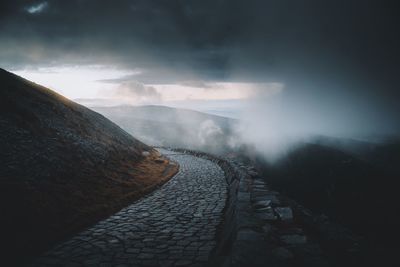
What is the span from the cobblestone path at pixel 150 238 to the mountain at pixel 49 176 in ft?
2.44

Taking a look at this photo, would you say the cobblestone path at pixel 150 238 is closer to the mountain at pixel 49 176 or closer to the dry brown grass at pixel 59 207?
the dry brown grass at pixel 59 207

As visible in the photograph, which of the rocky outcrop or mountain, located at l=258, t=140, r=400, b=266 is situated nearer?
the rocky outcrop

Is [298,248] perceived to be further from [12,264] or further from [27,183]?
[27,183]

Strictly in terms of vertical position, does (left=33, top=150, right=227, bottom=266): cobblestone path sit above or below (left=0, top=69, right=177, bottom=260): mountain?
below

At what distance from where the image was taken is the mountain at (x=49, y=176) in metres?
7.26

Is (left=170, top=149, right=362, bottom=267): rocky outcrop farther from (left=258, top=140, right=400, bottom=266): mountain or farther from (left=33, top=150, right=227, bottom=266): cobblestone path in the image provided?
(left=258, top=140, right=400, bottom=266): mountain

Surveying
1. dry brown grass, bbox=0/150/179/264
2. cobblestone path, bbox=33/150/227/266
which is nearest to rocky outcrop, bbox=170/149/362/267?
cobblestone path, bbox=33/150/227/266

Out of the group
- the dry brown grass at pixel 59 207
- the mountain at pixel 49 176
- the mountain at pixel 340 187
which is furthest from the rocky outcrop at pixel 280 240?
the mountain at pixel 340 187

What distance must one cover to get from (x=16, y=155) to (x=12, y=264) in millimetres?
6919

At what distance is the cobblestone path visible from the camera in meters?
5.62

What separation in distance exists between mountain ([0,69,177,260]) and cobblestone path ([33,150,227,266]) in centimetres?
74

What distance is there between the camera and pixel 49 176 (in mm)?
10742

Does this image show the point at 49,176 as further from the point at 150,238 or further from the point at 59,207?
the point at 150,238

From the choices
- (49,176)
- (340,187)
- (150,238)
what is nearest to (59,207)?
(49,176)
